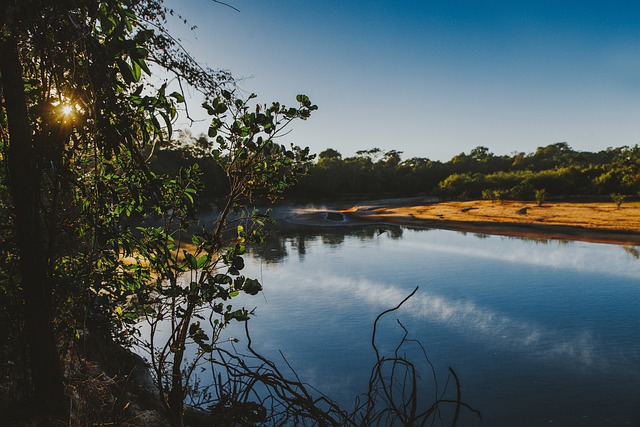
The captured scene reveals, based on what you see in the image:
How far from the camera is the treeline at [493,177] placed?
46906 millimetres

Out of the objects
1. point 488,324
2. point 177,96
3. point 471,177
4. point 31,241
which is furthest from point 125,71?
point 471,177

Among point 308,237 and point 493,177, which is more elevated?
point 493,177

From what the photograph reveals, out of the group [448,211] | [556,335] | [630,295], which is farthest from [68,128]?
[448,211]

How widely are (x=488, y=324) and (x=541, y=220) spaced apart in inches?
1026

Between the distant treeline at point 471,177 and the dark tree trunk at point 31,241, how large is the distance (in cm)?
3529

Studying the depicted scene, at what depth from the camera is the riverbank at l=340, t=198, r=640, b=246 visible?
2588 cm

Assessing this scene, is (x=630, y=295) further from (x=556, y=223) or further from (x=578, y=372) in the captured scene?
(x=556, y=223)

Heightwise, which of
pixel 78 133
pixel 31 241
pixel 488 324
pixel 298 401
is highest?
pixel 78 133

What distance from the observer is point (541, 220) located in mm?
32906

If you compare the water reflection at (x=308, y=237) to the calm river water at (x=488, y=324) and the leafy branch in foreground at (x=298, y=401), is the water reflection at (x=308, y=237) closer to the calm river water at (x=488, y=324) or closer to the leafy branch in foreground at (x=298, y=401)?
the calm river water at (x=488, y=324)

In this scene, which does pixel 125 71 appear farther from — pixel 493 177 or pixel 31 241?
pixel 493 177

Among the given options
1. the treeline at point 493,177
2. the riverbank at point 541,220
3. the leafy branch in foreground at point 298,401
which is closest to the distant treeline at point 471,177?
the treeline at point 493,177

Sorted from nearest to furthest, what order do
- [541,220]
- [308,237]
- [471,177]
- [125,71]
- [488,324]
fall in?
[125,71] < [488,324] < [308,237] < [541,220] < [471,177]

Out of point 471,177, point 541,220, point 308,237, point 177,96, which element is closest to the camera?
point 177,96
